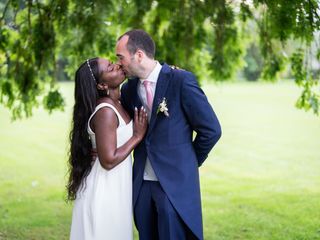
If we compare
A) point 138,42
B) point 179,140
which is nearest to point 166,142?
point 179,140

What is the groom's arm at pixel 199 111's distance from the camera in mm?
3021

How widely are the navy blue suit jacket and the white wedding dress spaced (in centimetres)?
7

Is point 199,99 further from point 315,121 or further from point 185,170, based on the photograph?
point 315,121

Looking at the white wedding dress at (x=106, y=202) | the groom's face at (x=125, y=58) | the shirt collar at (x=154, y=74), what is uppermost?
the groom's face at (x=125, y=58)

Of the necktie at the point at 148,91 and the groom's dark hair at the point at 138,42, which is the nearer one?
the groom's dark hair at the point at 138,42

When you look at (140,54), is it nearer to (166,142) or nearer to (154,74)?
(154,74)

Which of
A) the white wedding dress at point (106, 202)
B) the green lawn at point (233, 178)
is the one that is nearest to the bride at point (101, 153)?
the white wedding dress at point (106, 202)

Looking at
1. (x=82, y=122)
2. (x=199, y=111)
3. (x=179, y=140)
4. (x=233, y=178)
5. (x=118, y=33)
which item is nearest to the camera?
(x=199, y=111)

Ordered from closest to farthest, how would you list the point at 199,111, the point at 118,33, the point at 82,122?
the point at 199,111 → the point at 82,122 → the point at 118,33

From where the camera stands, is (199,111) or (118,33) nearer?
(199,111)

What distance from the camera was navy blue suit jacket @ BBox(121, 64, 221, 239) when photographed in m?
3.04

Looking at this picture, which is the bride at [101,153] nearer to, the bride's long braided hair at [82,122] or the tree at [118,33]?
the bride's long braided hair at [82,122]

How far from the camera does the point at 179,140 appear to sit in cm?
313

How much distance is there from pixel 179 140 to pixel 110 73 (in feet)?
1.72
